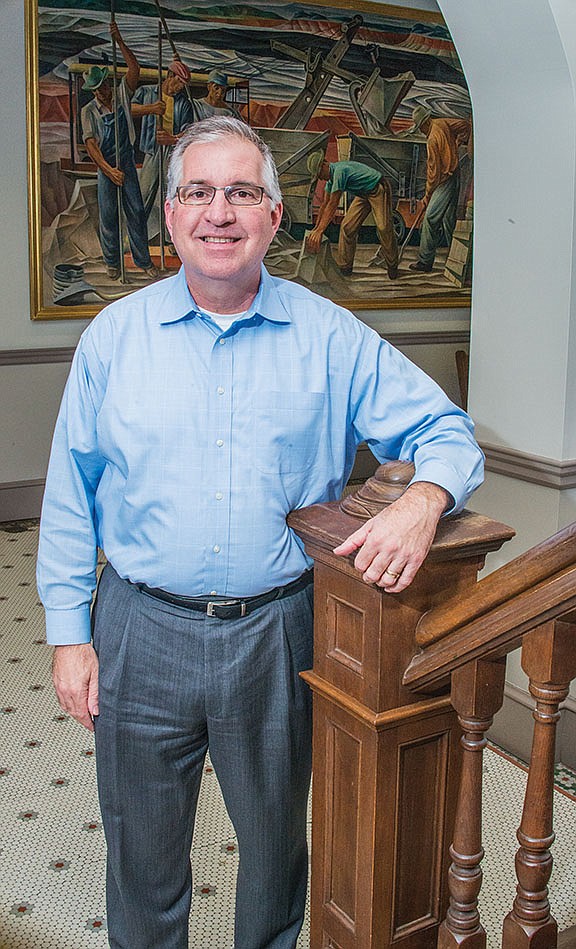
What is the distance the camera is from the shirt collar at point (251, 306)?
192 cm

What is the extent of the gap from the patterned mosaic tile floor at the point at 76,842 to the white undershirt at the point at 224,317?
171cm

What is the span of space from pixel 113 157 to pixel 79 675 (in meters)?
5.35

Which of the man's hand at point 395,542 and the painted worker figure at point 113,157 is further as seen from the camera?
the painted worker figure at point 113,157

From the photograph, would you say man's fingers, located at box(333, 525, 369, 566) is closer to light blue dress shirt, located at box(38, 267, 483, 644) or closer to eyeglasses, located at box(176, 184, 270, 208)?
light blue dress shirt, located at box(38, 267, 483, 644)

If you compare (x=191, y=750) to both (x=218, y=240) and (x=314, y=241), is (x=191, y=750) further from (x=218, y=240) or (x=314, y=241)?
(x=314, y=241)

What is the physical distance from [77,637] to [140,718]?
0.68ft

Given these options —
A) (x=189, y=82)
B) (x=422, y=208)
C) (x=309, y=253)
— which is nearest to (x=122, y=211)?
(x=189, y=82)

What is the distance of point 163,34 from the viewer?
6738 millimetres

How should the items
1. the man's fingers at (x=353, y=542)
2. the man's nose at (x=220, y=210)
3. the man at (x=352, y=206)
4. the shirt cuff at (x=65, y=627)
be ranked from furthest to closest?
1. the man at (x=352, y=206)
2. the shirt cuff at (x=65, y=627)
3. the man's nose at (x=220, y=210)
4. the man's fingers at (x=353, y=542)

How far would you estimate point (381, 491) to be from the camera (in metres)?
1.67

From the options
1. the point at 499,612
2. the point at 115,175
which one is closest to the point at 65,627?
the point at 499,612

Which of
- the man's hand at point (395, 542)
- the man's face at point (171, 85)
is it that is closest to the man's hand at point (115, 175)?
the man's face at point (171, 85)

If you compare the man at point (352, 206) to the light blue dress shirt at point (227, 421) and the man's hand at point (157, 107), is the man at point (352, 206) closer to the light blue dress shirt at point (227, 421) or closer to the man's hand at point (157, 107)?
the man's hand at point (157, 107)

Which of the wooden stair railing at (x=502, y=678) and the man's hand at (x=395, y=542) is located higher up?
the man's hand at (x=395, y=542)
